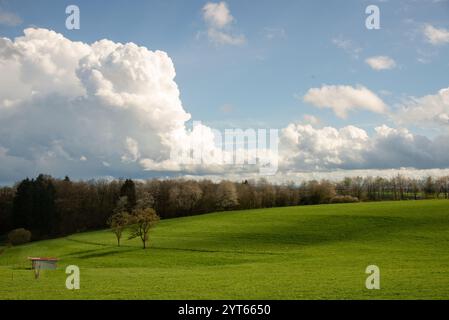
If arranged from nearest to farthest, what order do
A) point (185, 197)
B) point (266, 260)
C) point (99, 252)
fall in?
point (266, 260) < point (99, 252) < point (185, 197)

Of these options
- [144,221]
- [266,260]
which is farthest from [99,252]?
[266,260]

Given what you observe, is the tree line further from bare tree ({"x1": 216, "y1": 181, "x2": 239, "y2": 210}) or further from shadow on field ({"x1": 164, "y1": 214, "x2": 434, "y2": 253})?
shadow on field ({"x1": 164, "y1": 214, "x2": 434, "y2": 253})

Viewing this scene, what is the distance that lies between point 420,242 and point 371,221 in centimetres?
1791

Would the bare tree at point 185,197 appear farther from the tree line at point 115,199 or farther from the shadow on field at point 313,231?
the shadow on field at point 313,231

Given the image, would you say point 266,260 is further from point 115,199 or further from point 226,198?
point 115,199

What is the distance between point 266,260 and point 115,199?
89.5 m

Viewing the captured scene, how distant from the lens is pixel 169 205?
129875mm

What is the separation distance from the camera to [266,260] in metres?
49.2

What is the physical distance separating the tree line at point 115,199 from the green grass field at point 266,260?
32.4 meters

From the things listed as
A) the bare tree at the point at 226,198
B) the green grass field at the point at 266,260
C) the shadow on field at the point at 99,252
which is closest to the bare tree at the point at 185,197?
the bare tree at the point at 226,198

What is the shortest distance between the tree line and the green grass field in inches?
1274

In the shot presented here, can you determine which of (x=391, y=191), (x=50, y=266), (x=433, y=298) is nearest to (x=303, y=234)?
(x=50, y=266)
